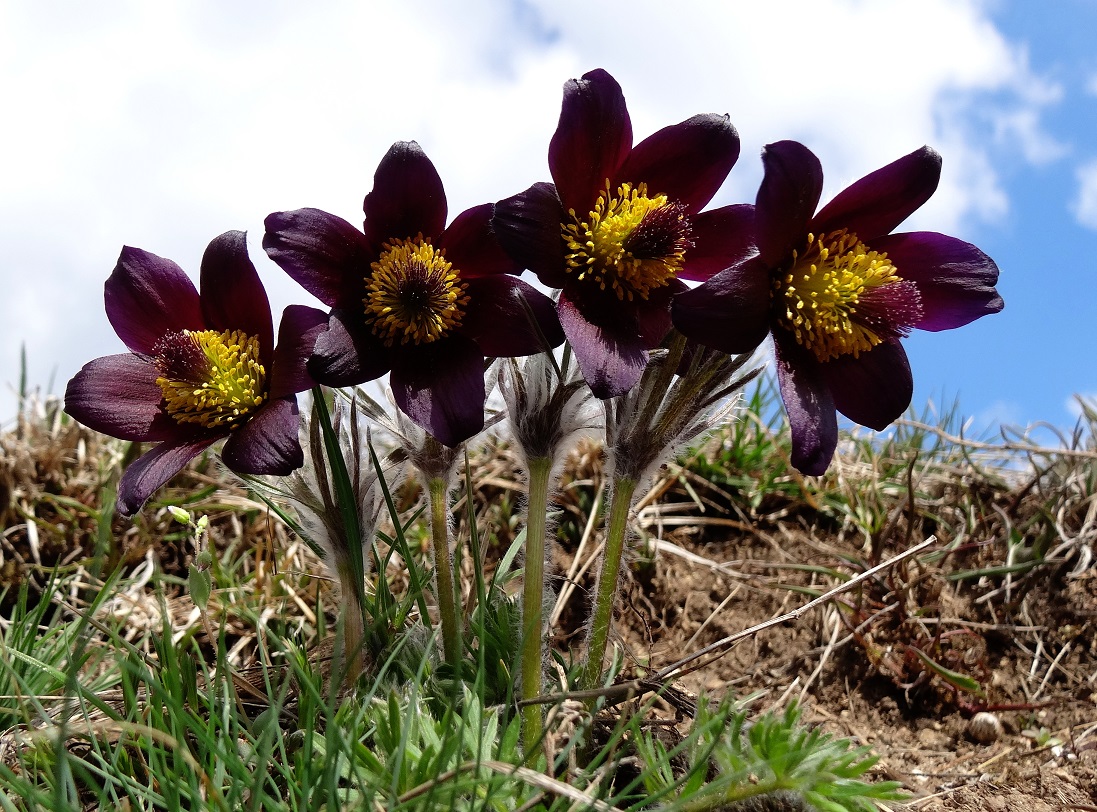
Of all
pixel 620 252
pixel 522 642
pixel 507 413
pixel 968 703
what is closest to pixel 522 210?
pixel 620 252

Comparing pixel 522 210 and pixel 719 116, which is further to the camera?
pixel 719 116

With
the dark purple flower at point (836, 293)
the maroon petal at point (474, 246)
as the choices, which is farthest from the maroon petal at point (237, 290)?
the dark purple flower at point (836, 293)

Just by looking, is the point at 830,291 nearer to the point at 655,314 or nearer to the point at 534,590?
the point at 655,314

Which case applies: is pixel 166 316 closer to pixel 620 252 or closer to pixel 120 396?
pixel 120 396

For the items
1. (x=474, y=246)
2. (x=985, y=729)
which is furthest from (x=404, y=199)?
(x=985, y=729)

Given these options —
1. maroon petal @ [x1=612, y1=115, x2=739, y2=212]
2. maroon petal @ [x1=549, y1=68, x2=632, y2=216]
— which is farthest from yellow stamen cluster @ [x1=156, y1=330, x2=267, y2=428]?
maroon petal @ [x1=612, y1=115, x2=739, y2=212]

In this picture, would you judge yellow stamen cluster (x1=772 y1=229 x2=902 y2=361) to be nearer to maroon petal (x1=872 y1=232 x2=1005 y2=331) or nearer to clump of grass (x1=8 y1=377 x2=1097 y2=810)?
maroon petal (x1=872 y1=232 x2=1005 y2=331)
